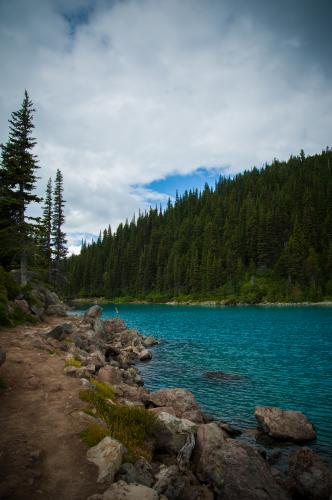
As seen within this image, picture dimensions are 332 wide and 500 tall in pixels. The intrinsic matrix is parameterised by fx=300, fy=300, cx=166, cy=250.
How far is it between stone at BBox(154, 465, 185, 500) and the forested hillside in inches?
3511

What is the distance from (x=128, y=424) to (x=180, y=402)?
6003mm

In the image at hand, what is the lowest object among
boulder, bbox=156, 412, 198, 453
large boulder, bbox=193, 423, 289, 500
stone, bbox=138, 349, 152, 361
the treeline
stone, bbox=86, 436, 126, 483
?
stone, bbox=138, 349, 152, 361

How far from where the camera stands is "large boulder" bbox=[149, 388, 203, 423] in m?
15.6

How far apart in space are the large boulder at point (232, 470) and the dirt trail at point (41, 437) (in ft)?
14.4

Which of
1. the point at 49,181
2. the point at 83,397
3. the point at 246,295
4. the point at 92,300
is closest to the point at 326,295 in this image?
the point at 246,295

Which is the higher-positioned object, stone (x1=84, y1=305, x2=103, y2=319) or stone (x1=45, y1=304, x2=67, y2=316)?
stone (x1=45, y1=304, x2=67, y2=316)

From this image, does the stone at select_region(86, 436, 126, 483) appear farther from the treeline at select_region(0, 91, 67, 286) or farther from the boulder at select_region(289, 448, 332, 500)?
the treeline at select_region(0, 91, 67, 286)

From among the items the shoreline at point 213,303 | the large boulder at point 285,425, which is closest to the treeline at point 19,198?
the large boulder at point 285,425

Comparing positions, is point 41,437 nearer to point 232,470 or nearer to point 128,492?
point 128,492

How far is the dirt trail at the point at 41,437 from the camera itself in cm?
742

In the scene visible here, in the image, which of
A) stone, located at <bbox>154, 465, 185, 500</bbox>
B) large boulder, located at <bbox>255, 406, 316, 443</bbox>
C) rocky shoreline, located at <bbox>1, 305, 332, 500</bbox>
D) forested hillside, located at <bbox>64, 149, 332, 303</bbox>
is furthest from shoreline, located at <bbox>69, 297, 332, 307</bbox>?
stone, located at <bbox>154, 465, 185, 500</bbox>

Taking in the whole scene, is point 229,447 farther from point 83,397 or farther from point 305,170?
point 305,170

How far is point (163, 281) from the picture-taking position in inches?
6004

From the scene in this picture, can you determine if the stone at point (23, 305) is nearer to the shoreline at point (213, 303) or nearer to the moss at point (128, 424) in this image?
the moss at point (128, 424)
